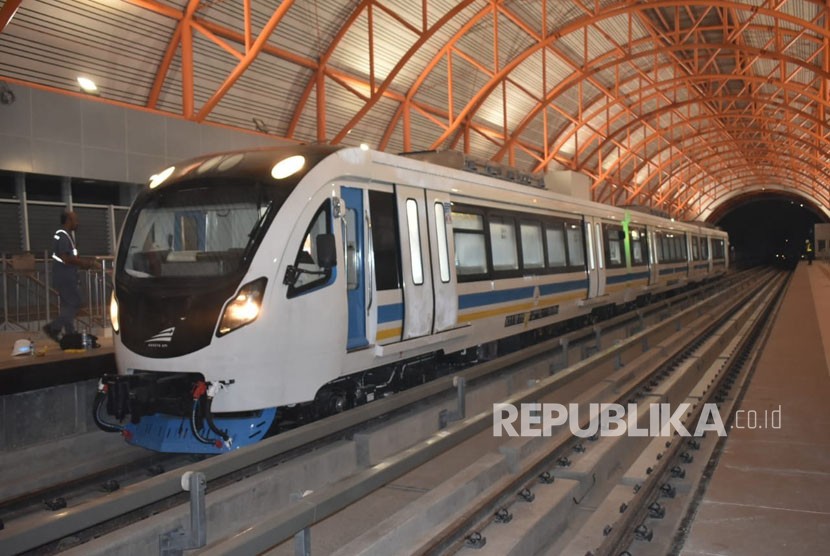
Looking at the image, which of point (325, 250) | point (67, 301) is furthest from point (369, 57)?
point (325, 250)

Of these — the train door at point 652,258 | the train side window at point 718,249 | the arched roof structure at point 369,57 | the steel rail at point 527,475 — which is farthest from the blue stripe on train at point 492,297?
the train side window at point 718,249

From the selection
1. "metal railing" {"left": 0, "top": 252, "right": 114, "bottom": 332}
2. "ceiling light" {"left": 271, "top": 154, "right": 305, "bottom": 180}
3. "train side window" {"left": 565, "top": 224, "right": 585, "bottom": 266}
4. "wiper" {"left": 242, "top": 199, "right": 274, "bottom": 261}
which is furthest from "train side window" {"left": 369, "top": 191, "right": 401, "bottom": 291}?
"train side window" {"left": 565, "top": 224, "right": 585, "bottom": 266}

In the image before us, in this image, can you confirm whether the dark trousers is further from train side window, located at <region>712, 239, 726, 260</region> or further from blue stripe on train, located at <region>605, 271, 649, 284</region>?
train side window, located at <region>712, 239, 726, 260</region>

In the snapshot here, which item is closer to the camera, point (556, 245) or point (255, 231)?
point (255, 231)

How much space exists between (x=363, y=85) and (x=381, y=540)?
2504 cm

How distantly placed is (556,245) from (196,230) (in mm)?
8384

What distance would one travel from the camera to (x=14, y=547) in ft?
12.2

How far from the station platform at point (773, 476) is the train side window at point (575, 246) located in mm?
4450

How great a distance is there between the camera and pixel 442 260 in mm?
9805

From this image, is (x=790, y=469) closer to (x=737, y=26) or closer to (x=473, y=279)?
(x=473, y=279)

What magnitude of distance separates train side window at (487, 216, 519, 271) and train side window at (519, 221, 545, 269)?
0.39 meters

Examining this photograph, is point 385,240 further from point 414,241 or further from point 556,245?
point 556,245

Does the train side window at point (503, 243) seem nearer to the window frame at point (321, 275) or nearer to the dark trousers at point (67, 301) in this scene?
the window frame at point (321, 275)

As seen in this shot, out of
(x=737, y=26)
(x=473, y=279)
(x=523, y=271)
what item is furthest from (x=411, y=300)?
(x=737, y=26)
